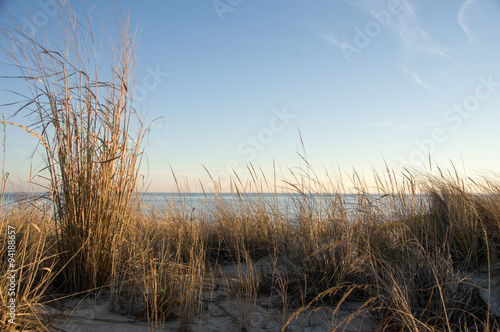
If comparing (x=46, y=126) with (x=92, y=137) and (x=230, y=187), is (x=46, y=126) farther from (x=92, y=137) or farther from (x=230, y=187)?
(x=230, y=187)

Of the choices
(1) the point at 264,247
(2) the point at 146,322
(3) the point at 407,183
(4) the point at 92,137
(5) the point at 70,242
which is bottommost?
(2) the point at 146,322

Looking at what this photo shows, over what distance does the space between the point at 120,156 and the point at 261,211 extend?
214 cm

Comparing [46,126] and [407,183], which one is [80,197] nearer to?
[46,126]

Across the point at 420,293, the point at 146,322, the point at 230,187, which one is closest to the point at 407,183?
the point at 420,293

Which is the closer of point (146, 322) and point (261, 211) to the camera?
point (146, 322)

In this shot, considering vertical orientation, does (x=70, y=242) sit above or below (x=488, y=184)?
below

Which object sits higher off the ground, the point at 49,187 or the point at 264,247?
the point at 49,187

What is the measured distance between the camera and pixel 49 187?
2.15 m

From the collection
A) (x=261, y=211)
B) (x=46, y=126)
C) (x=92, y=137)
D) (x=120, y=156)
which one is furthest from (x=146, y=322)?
(x=261, y=211)

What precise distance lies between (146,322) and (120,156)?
3.50 ft

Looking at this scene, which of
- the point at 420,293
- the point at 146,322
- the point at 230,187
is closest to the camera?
the point at 146,322

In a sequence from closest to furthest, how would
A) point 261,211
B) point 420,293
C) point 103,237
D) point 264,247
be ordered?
1. point 420,293
2. point 103,237
3. point 264,247
4. point 261,211

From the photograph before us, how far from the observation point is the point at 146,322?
1825mm

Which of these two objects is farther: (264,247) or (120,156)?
(264,247)
